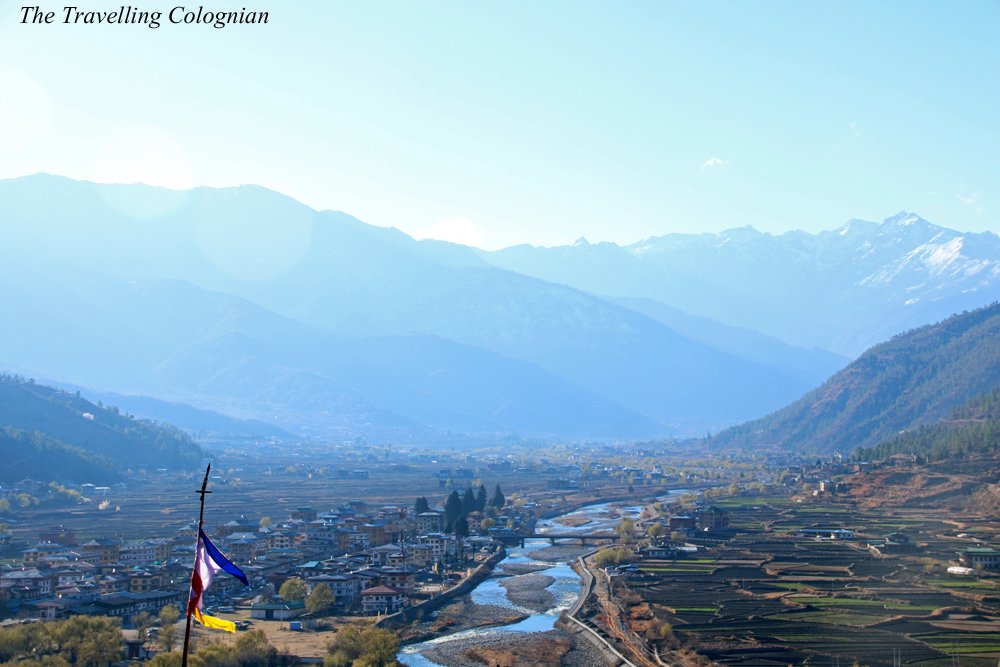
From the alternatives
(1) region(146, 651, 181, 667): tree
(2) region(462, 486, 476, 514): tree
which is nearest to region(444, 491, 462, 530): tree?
(2) region(462, 486, 476, 514): tree

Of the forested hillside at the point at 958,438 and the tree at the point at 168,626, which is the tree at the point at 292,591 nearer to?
the tree at the point at 168,626

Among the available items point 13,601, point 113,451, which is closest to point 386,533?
point 13,601

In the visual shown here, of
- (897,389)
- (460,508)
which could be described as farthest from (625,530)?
(897,389)

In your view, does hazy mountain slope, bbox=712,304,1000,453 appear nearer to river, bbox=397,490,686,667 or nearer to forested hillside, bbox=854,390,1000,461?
forested hillside, bbox=854,390,1000,461

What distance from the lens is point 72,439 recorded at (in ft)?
424

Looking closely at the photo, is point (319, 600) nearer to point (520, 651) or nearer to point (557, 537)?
point (520, 651)

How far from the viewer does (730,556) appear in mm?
65562

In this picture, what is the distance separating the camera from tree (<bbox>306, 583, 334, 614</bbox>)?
49.6 meters

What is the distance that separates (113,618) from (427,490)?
72.4 meters

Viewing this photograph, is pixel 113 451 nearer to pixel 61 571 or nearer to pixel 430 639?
pixel 61 571

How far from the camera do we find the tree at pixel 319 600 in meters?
49.6

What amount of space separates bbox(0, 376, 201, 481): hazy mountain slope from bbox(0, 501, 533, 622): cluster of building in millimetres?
38200

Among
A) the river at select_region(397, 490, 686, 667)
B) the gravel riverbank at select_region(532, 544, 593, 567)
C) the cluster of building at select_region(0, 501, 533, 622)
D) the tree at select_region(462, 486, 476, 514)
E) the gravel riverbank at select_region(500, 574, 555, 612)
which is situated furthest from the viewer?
the tree at select_region(462, 486, 476, 514)

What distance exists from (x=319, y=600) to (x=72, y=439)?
292 ft
